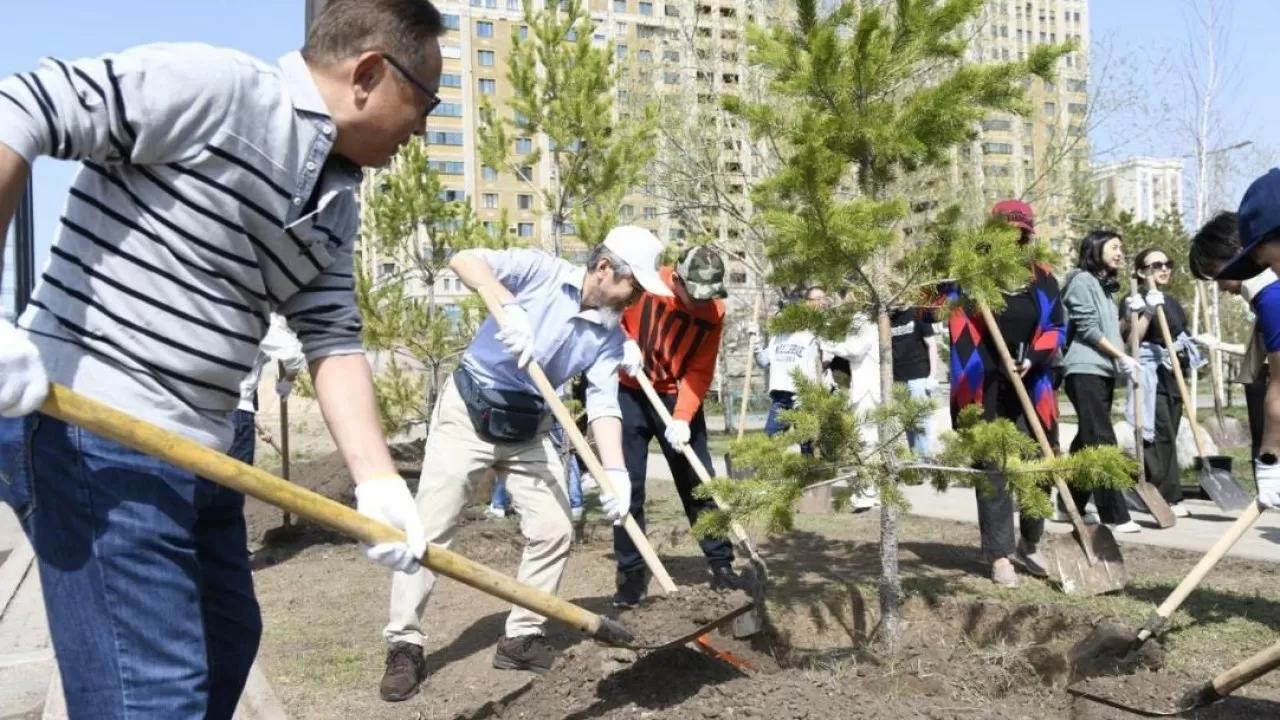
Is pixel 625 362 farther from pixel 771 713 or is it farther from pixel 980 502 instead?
pixel 771 713

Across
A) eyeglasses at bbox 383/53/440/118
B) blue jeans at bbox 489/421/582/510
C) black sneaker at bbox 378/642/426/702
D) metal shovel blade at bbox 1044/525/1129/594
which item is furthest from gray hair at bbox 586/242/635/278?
blue jeans at bbox 489/421/582/510

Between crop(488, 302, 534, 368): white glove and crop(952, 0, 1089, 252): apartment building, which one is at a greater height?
crop(952, 0, 1089, 252): apartment building

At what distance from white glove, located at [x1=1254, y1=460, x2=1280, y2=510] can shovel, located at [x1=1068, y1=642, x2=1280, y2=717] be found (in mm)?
1088

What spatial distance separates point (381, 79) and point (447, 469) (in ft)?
8.35

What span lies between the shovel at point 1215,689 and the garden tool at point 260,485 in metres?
1.78

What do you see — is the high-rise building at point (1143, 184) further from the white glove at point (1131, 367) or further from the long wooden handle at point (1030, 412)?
the long wooden handle at point (1030, 412)

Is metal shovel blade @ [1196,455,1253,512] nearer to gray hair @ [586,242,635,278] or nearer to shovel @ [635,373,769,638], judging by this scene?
shovel @ [635,373,769,638]

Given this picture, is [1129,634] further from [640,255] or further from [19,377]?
[19,377]

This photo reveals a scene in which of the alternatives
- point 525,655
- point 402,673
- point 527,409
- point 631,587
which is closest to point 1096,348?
point 631,587

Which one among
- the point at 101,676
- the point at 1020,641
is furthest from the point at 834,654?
the point at 101,676

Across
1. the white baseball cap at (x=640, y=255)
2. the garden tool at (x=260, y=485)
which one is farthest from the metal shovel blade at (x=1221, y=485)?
the garden tool at (x=260, y=485)

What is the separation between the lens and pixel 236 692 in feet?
7.79

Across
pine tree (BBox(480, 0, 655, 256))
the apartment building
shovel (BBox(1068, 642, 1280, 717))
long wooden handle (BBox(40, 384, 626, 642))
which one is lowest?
shovel (BBox(1068, 642, 1280, 717))

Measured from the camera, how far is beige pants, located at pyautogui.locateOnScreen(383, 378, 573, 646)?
4.32 m
